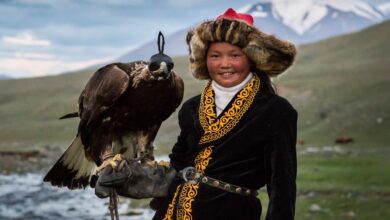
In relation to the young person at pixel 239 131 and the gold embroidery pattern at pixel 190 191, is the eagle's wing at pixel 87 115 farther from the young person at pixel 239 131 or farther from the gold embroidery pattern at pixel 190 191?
the gold embroidery pattern at pixel 190 191

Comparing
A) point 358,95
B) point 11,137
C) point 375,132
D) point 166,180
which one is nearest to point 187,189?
point 166,180

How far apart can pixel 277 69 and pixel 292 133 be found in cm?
50

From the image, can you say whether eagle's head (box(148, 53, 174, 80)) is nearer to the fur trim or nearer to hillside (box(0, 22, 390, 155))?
the fur trim

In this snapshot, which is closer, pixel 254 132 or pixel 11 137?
pixel 254 132

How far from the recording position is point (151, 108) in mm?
4703

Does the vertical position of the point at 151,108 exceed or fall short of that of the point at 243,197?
it exceeds it

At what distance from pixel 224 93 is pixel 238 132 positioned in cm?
31

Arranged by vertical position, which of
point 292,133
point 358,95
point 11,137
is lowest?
point 11,137

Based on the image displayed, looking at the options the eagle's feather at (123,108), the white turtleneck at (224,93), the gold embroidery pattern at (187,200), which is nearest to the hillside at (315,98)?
the eagle's feather at (123,108)

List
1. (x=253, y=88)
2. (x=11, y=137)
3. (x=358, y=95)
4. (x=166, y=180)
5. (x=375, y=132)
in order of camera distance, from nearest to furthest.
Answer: (x=253, y=88) < (x=166, y=180) < (x=375, y=132) < (x=358, y=95) < (x=11, y=137)

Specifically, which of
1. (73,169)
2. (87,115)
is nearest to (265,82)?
(87,115)

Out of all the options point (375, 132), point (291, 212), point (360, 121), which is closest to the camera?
point (291, 212)

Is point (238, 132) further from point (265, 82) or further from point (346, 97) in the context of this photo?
point (346, 97)

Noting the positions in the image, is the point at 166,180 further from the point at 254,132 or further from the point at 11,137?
the point at 11,137
